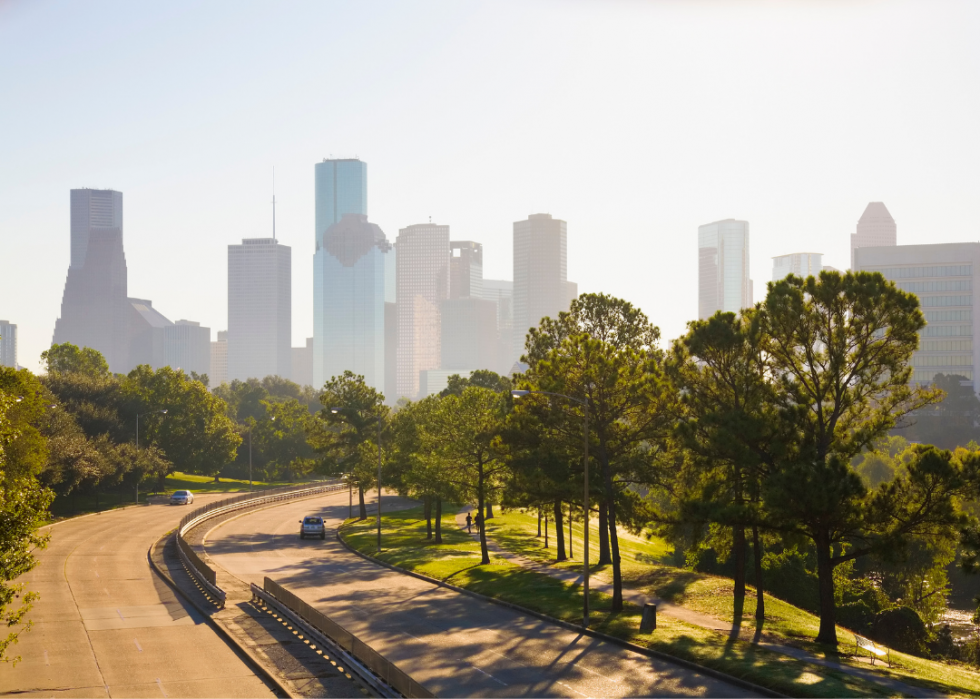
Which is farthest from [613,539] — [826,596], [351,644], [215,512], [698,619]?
[215,512]

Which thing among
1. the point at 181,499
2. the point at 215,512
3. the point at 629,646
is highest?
the point at 629,646

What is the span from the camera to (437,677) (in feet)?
97.1

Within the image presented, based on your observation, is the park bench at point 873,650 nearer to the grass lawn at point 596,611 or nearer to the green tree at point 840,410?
the green tree at point 840,410

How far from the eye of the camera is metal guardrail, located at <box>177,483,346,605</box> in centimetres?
4693

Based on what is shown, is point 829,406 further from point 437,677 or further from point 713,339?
point 437,677

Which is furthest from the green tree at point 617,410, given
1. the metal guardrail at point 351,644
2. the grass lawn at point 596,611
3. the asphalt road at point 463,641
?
the metal guardrail at point 351,644

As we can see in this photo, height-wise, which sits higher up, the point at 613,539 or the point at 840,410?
the point at 840,410

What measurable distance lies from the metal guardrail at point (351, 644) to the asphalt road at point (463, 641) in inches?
71.2

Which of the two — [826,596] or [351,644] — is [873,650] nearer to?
[826,596]

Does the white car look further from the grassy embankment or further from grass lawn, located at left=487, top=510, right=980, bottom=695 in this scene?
grass lawn, located at left=487, top=510, right=980, bottom=695

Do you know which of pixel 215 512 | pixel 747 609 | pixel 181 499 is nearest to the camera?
pixel 747 609

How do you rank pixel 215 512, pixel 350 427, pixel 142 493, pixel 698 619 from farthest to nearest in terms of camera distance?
pixel 142 493
pixel 350 427
pixel 215 512
pixel 698 619

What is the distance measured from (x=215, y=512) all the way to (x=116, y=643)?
2066 inches

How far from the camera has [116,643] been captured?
3500cm
